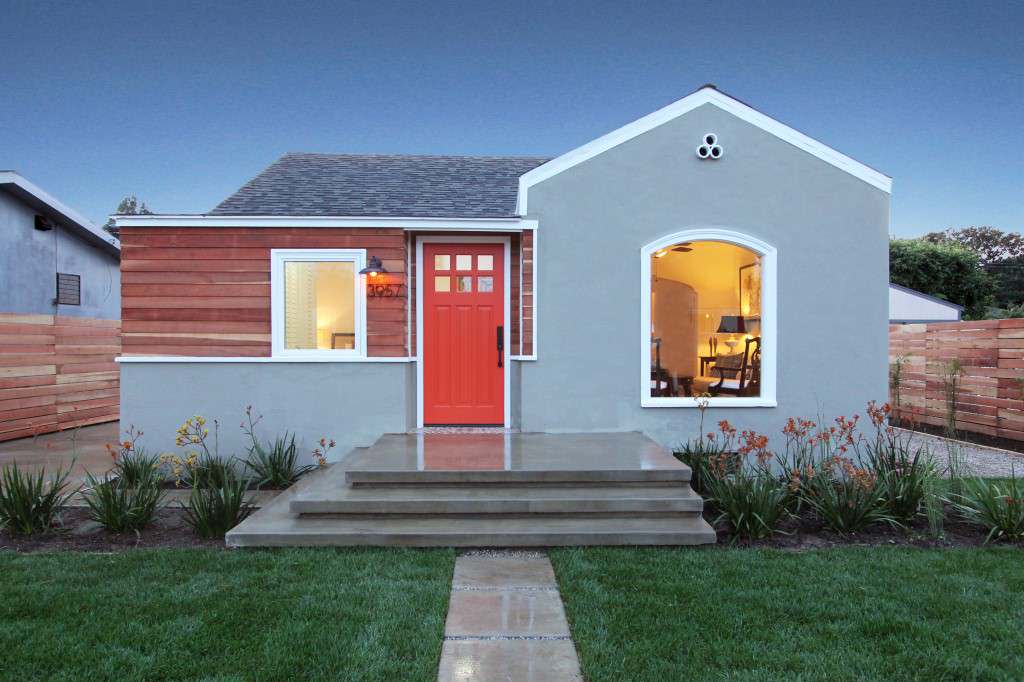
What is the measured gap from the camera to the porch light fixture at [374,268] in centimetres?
654

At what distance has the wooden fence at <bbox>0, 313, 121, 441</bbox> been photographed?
9.15 metres

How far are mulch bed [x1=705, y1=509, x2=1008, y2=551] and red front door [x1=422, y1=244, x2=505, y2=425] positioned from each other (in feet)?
11.2

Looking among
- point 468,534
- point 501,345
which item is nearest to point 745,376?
point 501,345

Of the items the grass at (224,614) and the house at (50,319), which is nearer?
the grass at (224,614)

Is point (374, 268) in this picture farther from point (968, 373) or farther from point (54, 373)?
point (968, 373)

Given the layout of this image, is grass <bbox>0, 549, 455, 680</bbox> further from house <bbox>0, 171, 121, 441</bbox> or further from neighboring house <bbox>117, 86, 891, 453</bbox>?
house <bbox>0, 171, 121, 441</bbox>

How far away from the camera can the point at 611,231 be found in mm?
6617

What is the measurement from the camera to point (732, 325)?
24.3 feet

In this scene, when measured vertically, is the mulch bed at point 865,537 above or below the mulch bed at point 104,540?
above

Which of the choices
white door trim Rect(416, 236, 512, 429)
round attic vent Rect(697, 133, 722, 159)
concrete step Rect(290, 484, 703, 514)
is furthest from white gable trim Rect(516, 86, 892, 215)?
concrete step Rect(290, 484, 703, 514)

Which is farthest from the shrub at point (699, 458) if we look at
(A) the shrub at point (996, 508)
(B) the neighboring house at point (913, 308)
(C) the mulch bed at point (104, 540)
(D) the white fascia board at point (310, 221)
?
(B) the neighboring house at point (913, 308)

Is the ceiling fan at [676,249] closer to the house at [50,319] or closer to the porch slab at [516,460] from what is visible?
the porch slab at [516,460]

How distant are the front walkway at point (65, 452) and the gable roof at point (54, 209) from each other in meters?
4.47

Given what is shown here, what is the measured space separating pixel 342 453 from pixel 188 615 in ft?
11.7
